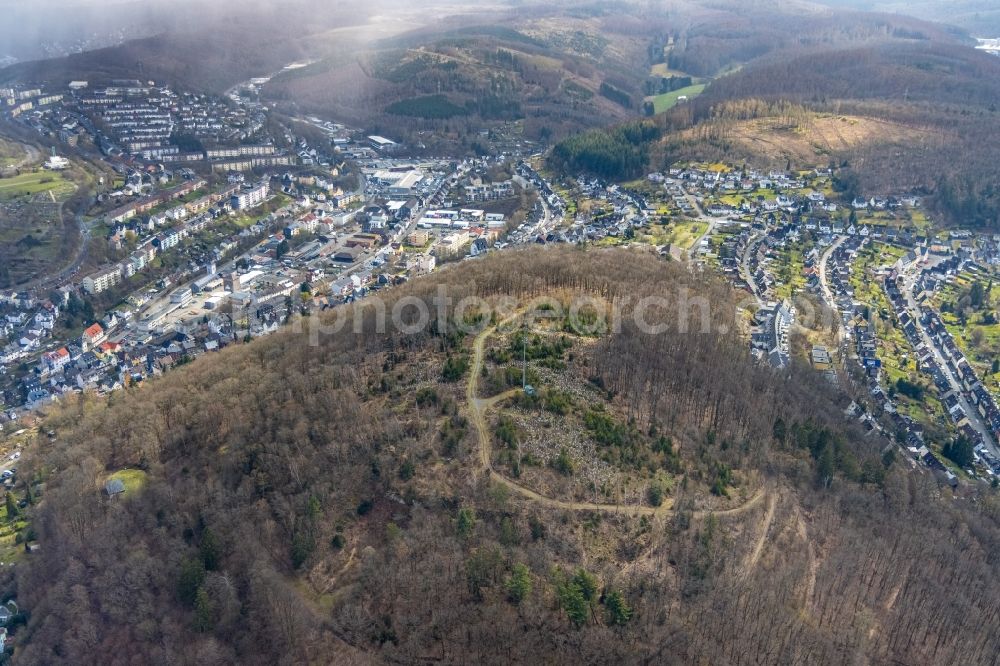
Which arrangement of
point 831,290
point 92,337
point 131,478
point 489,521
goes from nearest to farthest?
1. point 489,521
2. point 131,478
3. point 92,337
4. point 831,290

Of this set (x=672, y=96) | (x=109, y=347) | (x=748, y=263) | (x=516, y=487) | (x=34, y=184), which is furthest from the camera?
(x=672, y=96)

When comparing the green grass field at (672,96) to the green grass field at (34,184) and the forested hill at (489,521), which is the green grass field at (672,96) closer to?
the green grass field at (34,184)

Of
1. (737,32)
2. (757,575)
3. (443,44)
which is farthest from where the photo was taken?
(737,32)

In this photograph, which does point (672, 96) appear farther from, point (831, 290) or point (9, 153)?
point (9, 153)

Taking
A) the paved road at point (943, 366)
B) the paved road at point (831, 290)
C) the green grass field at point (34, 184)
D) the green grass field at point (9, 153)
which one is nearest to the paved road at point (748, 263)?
the paved road at point (831, 290)

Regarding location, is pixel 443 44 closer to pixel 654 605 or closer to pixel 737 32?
pixel 737 32

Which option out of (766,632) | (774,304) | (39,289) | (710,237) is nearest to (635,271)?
(774,304)

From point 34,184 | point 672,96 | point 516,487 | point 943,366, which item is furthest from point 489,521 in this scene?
point 672,96
